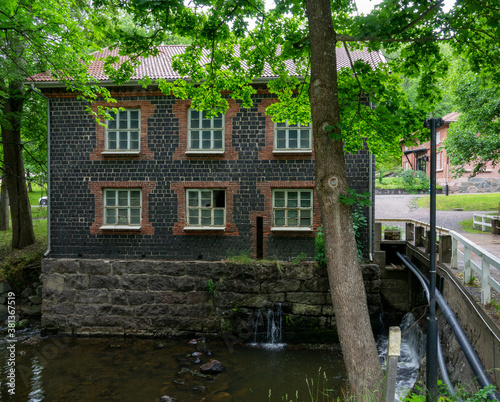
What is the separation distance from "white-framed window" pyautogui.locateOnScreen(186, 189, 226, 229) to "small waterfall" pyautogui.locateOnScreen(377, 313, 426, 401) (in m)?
6.61

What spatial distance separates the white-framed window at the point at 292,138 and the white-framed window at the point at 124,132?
494cm

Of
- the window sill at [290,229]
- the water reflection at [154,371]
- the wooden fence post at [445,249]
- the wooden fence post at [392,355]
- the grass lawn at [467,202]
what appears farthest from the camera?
the grass lawn at [467,202]

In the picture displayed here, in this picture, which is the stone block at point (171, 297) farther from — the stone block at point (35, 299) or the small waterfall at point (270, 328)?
the stone block at point (35, 299)

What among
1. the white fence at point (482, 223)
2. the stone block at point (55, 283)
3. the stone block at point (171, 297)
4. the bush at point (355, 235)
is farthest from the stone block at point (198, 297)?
the white fence at point (482, 223)

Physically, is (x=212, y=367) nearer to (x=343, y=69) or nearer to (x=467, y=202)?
(x=343, y=69)

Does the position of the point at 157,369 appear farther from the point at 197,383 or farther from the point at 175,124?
the point at 175,124

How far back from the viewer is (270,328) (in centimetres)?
1171

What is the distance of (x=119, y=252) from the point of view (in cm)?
1317

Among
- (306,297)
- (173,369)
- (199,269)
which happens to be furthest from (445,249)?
(173,369)

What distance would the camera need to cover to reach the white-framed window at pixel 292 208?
42.1 ft

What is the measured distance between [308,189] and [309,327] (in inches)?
179

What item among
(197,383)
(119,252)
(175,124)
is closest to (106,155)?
(175,124)

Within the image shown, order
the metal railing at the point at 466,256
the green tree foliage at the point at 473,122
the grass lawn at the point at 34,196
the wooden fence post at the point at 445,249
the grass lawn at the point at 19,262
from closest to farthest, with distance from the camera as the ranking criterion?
the metal railing at the point at 466,256 < the wooden fence post at the point at 445,249 < the grass lawn at the point at 19,262 < the green tree foliage at the point at 473,122 < the grass lawn at the point at 34,196

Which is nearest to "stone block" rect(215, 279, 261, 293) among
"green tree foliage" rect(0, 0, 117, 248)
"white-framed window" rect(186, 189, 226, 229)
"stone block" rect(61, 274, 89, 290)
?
"white-framed window" rect(186, 189, 226, 229)
